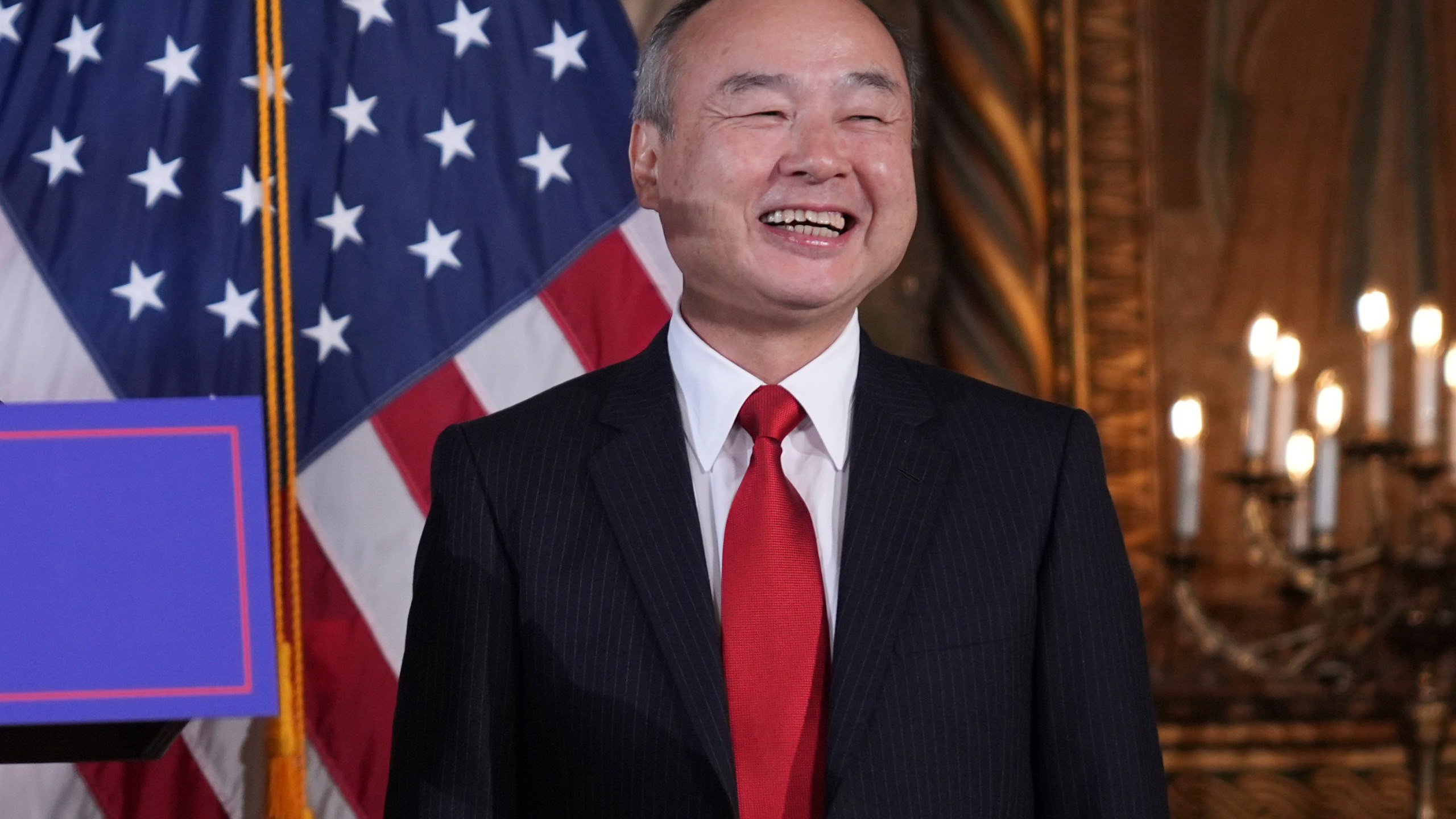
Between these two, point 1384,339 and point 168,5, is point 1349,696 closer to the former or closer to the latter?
point 1384,339

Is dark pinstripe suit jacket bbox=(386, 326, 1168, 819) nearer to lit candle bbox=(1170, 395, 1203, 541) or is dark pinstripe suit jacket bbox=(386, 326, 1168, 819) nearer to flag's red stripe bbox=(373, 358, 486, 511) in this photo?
flag's red stripe bbox=(373, 358, 486, 511)

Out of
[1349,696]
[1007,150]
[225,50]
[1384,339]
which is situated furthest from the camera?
[1007,150]

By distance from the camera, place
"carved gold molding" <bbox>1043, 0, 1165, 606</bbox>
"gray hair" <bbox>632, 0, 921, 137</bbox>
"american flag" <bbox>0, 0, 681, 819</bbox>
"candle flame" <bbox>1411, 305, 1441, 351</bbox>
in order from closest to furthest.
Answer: "gray hair" <bbox>632, 0, 921, 137</bbox> → "american flag" <bbox>0, 0, 681, 819</bbox> → "candle flame" <bbox>1411, 305, 1441, 351</bbox> → "carved gold molding" <bbox>1043, 0, 1165, 606</bbox>

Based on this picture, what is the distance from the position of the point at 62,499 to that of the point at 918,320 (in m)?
2.40

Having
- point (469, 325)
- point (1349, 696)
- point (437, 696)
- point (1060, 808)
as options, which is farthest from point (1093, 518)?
point (1349, 696)

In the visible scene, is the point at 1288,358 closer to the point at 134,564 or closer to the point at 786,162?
the point at 786,162

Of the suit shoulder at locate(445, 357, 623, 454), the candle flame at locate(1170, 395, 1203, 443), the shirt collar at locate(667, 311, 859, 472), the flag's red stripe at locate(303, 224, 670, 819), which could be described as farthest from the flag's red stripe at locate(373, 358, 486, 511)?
the candle flame at locate(1170, 395, 1203, 443)

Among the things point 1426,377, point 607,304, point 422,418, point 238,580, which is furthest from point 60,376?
point 1426,377

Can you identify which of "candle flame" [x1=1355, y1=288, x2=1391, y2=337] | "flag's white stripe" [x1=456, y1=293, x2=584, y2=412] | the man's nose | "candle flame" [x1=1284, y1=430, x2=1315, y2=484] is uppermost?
"candle flame" [x1=1355, y1=288, x2=1391, y2=337]

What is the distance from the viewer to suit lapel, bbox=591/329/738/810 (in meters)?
1.47

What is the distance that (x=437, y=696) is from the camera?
5.14 feet

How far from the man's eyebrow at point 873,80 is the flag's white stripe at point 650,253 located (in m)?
1.21

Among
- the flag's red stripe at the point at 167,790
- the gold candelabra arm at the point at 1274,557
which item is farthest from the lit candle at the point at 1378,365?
the flag's red stripe at the point at 167,790

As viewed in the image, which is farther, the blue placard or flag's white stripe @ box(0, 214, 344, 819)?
flag's white stripe @ box(0, 214, 344, 819)
